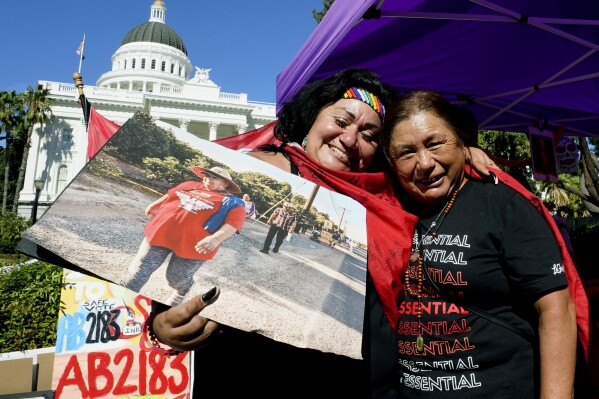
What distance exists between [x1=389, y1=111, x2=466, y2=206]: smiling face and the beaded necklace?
3 centimetres

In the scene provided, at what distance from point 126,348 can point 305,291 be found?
340 cm

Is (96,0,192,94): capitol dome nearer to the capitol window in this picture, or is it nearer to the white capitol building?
the white capitol building

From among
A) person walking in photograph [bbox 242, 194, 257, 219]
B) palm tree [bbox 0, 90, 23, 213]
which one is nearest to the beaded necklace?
person walking in photograph [bbox 242, 194, 257, 219]

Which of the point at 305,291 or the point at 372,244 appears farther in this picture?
the point at 372,244

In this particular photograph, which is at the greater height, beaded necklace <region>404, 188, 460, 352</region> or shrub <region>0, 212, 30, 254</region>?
shrub <region>0, 212, 30, 254</region>

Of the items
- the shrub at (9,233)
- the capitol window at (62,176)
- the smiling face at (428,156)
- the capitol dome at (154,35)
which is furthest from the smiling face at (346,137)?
the capitol dome at (154,35)

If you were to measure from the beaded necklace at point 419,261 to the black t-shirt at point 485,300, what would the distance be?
0.05 ft

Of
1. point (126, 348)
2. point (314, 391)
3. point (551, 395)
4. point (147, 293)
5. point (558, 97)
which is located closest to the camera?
point (147, 293)

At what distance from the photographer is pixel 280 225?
4.29ft

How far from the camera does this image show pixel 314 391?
147cm

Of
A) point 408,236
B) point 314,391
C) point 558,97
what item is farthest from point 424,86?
point 314,391

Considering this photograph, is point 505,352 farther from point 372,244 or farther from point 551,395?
point 372,244

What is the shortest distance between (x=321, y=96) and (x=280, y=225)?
79 centimetres

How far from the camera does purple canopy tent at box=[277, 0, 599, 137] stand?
333cm
